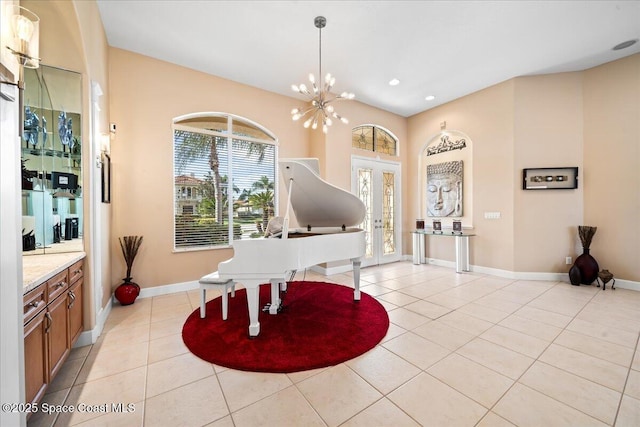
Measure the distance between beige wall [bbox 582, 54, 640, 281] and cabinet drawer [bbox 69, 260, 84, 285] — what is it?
710 centimetres

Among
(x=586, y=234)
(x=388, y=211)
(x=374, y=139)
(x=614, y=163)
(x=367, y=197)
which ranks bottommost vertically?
(x=586, y=234)

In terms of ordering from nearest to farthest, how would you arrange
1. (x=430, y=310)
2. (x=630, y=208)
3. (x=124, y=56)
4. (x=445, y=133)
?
(x=430, y=310) < (x=124, y=56) < (x=630, y=208) < (x=445, y=133)

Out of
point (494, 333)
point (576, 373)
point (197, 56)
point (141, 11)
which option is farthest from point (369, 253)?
point (141, 11)

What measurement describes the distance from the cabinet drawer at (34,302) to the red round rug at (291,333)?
3.74 ft

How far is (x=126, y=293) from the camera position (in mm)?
3219

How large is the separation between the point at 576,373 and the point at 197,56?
5.56 metres

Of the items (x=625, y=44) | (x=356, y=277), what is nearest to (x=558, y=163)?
(x=625, y=44)

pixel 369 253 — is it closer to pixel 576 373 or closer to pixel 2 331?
pixel 576 373

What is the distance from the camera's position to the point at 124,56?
344 cm

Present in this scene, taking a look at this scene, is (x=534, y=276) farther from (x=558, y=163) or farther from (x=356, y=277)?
(x=356, y=277)

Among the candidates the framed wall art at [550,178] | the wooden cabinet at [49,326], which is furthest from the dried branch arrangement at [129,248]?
the framed wall art at [550,178]

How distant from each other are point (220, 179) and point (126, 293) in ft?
6.89

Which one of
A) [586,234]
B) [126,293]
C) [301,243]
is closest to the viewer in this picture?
[301,243]

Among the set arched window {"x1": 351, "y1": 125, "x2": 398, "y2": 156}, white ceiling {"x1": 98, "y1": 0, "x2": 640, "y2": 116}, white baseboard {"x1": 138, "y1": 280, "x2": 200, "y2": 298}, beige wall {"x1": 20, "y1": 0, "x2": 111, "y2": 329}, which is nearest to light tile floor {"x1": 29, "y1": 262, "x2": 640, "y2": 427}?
white baseboard {"x1": 138, "y1": 280, "x2": 200, "y2": 298}
